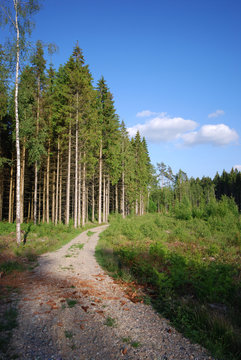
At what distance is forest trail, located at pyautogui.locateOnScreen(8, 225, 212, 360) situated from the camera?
9.99 feet

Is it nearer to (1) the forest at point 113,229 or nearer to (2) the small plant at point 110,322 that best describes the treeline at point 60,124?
(1) the forest at point 113,229

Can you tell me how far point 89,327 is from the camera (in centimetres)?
376

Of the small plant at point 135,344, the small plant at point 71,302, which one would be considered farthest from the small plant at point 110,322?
the small plant at point 71,302

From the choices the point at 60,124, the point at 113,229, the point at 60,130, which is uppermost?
the point at 60,124

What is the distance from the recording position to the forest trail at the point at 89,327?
304 centimetres

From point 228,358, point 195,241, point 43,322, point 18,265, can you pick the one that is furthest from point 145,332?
point 195,241

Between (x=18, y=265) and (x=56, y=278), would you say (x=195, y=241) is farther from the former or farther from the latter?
(x=18, y=265)

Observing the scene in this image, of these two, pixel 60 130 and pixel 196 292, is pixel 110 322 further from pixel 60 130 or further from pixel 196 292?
pixel 60 130

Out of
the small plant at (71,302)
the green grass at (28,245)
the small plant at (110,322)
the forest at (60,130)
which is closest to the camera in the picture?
the small plant at (110,322)

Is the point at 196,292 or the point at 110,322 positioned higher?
the point at 110,322

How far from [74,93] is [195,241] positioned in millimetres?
18527

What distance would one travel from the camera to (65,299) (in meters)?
4.94

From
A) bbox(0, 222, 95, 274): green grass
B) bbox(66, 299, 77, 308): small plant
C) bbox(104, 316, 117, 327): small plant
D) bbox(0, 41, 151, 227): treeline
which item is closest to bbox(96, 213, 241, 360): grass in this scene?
bbox(104, 316, 117, 327): small plant

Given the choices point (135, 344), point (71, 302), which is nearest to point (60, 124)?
point (71, 302)
